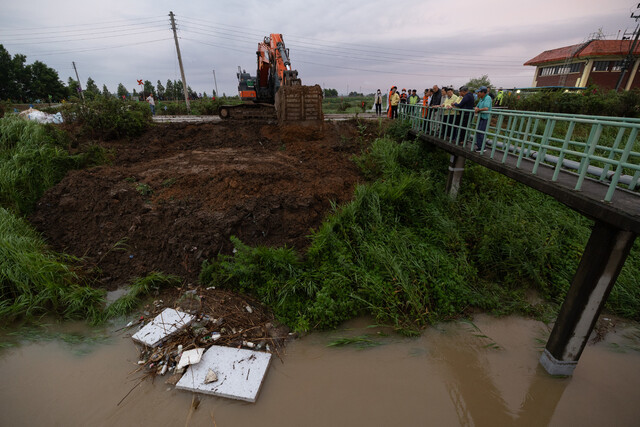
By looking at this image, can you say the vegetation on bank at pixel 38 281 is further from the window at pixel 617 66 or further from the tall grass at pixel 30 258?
the window at pixel 617 66

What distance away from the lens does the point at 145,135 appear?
11.9 meters

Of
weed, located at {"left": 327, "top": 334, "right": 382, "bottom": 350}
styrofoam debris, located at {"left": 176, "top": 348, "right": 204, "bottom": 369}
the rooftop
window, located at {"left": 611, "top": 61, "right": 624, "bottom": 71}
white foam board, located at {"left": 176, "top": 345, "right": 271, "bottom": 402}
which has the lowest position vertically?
weed, located at {"left": 327, "top": 334, "right": 382, "bottom": 350}

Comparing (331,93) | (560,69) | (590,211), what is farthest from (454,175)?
(331,93)

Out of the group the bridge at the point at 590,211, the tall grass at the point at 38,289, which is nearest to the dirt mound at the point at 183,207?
the tall grass at the point at 38,289

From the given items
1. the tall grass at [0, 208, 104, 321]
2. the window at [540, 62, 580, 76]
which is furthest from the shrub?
the window at [540, 62, 580, 76]

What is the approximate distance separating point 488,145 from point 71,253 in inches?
379

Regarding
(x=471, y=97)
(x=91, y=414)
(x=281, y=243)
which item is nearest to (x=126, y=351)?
(x=91, y=414)

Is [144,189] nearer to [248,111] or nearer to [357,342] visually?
[357,342]

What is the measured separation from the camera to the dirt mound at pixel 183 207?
18.8ft

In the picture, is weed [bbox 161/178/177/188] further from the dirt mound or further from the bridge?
the bridge

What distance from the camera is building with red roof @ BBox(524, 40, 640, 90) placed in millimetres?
28867

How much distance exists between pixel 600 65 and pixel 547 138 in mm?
39762

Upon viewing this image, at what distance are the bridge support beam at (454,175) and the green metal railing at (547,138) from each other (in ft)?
1.48

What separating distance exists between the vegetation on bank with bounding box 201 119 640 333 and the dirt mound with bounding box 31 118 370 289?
0.62 m
